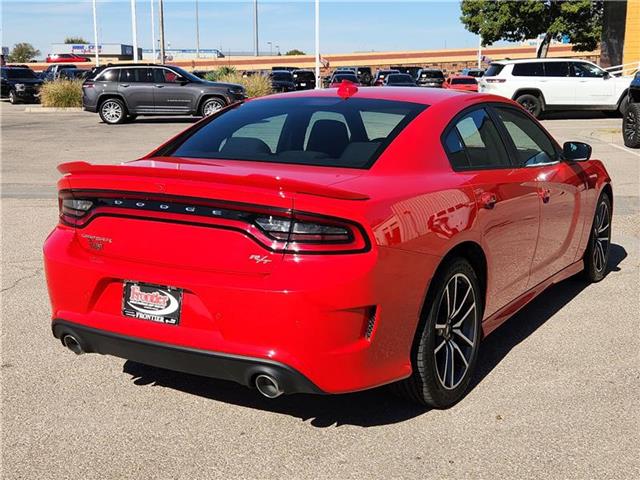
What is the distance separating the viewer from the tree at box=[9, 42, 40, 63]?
13093cm

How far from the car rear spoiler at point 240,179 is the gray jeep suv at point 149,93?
21.7 m

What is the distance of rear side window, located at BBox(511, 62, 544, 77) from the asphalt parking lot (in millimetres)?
21600

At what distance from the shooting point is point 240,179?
343cm

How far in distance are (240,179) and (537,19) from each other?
4753 cm

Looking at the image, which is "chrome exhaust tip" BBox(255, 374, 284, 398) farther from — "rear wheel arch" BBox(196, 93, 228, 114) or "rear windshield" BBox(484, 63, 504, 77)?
"rear windshield" BBox(484, 63, 504, 77)

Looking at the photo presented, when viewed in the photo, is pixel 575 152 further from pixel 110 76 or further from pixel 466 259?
pixel 110 76

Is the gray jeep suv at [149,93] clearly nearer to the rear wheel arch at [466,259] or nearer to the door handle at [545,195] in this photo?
the door handle at [545,195]

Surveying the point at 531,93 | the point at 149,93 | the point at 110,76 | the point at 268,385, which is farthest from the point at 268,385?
the point at 531,93

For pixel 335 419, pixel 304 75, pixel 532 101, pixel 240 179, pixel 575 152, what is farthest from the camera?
pixel 304 75

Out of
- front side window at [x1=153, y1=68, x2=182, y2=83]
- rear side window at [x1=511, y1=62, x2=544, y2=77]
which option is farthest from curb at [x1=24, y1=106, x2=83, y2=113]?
rear side window at [x1=511, y1=62, x2=544, y2=77]

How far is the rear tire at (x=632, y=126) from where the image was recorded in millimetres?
16234

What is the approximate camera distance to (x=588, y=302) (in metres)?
6.07

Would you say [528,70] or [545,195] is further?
[528,70]

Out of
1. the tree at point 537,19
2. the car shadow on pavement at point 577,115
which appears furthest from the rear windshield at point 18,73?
the tree at point 537,19
